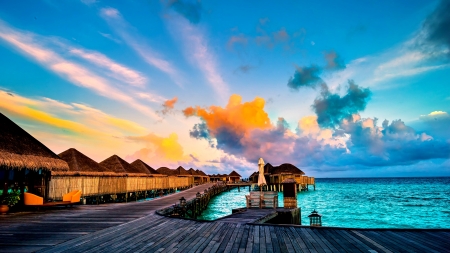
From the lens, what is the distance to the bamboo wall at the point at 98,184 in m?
19.2

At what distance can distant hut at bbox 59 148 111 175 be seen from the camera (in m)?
23.7

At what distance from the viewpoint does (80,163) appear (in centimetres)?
2467

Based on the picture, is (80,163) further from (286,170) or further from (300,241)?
(286,170)

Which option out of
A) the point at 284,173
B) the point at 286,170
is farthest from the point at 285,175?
the point at 286,170

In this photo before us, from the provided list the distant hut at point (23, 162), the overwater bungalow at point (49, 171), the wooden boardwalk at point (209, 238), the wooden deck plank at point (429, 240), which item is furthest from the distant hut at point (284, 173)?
the wooden deck plank at point (429, 240)

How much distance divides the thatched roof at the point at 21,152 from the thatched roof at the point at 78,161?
7.55m

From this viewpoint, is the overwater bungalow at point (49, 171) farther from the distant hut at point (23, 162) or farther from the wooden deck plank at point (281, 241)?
the wooden deck plank at point (281, 241)

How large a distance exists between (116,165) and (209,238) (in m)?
27.1

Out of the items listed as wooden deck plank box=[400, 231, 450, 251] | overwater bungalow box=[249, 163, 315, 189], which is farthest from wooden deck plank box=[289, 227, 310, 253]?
overwater bungalow box=[249, 163, 315, 189]

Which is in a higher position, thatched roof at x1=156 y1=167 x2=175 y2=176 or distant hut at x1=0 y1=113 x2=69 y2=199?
distant hut at x1=0 y1=113 x2=69 y2=199

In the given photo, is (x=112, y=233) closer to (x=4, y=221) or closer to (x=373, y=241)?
(x=4, y=221)

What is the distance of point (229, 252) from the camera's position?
5672mm

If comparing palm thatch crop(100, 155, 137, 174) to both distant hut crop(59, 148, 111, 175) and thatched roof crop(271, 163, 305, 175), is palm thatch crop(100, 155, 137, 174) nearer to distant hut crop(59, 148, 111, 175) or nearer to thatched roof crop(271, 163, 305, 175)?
distant hut crop(59, 148, 111, 175)

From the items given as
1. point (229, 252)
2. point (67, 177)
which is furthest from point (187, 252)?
point (67, 177)
